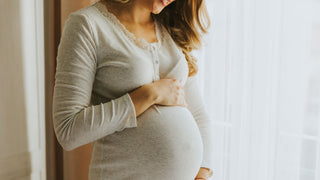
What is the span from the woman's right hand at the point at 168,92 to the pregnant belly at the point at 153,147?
0.03m

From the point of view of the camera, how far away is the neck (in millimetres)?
1049

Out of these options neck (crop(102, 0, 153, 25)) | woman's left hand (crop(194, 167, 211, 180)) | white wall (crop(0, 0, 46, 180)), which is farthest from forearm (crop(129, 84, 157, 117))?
white wall (crop(0, 0, 46, 180))

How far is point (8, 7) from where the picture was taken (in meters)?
1.13

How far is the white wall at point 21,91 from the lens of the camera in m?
1.13

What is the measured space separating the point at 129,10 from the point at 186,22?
0.90 feet

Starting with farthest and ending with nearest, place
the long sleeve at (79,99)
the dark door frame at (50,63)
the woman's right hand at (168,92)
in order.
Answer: the dark door frame at (50,63), the woman's right hand at (168,92), the long sleeve at (79,99)

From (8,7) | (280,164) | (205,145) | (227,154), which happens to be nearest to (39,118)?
(8,7)

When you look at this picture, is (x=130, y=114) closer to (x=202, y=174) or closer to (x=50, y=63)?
(x=202, y=174)

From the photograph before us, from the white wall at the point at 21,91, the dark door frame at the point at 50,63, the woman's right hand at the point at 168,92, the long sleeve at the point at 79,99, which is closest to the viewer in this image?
the long sleeve at the point at 79,99

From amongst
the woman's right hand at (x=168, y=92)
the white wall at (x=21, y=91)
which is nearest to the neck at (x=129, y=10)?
the woman's right hand at (x=168, y=92)

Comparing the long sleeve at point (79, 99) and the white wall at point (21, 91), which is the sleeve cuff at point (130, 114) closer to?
the long sleeve at point (79, 99)

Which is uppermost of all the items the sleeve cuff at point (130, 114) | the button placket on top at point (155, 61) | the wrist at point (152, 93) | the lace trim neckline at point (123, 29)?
the lace trim neckline at point (123, 29)

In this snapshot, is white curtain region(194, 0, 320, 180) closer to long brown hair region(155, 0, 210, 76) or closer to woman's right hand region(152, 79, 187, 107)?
long brown hair region(155, 0, 210, 76)

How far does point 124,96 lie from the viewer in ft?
3.02
